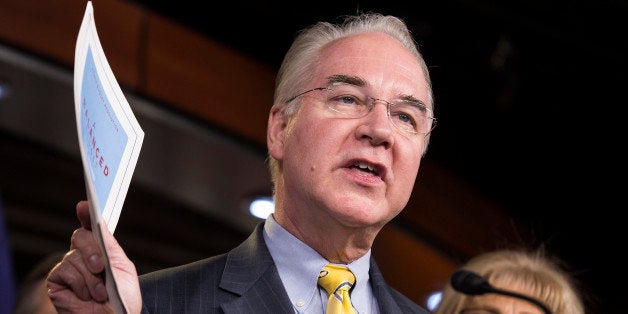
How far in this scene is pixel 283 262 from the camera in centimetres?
172

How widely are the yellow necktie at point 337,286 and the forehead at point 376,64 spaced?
1.10 ft

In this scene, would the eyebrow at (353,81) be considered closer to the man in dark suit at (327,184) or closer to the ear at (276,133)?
the man in dark suit at (327,184)

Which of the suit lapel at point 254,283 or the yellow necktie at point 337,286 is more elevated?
the yellow necktie at point 337,286

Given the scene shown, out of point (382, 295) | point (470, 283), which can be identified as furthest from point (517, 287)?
point (382, 295)

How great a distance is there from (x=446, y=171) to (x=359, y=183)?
343 centimetres

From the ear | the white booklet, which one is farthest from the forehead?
the white booklet

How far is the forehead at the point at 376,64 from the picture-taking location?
1.84m

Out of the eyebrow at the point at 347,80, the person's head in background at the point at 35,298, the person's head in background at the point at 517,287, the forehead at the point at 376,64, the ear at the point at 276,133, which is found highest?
the forehead at the point at 376,64

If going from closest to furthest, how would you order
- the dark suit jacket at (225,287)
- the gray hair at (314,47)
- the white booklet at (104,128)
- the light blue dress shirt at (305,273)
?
the white booklet at (104,128)
the dark suit jacket at (225,287)
the light blue dress shirt at (305,273)
the gray hair at (314,47)

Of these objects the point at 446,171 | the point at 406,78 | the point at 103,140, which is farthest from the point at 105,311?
the point at 446,171

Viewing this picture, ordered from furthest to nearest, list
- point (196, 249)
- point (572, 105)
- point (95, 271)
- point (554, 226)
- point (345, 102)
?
point (196, 249) < point (554, 226) < point (572, 105) < point (345, 102) < point (95, 271)

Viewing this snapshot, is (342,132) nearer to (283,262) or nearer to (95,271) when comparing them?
(283,262)

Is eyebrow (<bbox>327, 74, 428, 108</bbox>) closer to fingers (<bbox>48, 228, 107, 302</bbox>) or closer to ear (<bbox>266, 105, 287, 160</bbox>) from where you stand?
ear (<bbox>266, 105, 287, 160</bbox>)

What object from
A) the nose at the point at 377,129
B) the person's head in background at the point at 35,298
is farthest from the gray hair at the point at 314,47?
the person's head in background at the point at 35,298
